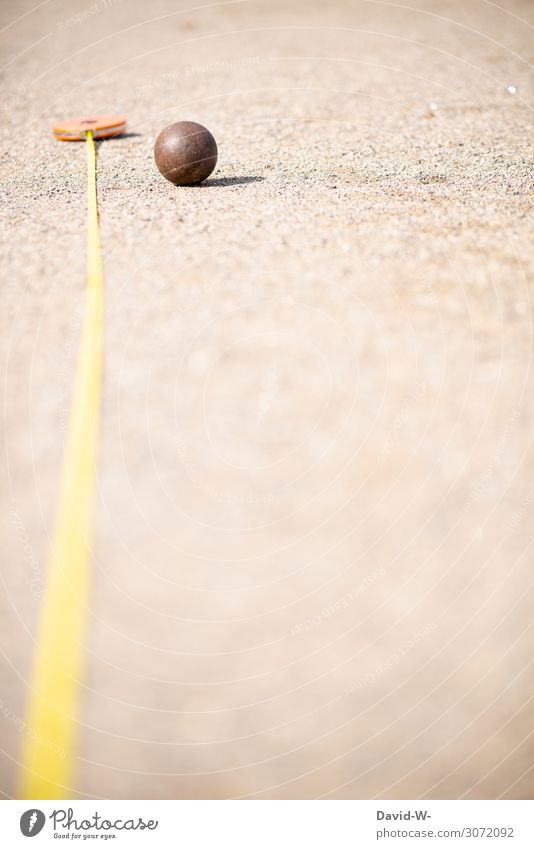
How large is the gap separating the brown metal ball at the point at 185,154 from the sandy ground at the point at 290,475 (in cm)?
32

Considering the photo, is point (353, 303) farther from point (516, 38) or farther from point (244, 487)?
point (516, 38)

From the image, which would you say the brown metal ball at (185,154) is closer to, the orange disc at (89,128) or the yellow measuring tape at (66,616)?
the orange disc at (89,128)

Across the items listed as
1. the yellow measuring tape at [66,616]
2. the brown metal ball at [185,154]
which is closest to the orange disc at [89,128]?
the brown metal ball at [185,154]

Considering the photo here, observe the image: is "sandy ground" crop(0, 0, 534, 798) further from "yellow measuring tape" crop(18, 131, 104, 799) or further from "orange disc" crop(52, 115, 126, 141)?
"orange disc" crop(52, 115, 126, 141)

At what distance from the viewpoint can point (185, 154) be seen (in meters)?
8.35

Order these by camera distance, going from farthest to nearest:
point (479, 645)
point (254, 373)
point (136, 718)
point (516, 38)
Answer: point (516, 38) → point (254, 373) → point (479, 645) → point (136, 718)

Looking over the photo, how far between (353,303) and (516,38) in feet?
55.5

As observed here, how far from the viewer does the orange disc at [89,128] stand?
443 inches

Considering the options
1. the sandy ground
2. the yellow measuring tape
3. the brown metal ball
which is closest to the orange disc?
the sandy ground

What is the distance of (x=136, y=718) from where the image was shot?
3.15 m

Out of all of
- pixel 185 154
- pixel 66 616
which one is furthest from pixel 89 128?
pixel 66 616

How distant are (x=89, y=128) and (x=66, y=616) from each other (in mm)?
9175

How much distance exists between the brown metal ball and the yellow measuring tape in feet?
12.6
